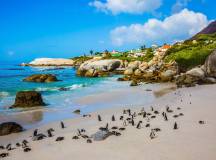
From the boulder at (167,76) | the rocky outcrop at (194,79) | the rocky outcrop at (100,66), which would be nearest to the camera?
the rocky outcrop at (194,79)

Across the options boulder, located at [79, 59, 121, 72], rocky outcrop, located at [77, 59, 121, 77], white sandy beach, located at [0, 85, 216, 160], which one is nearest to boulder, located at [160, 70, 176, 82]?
white sandy beach, located at [0, 85, 216, 160]

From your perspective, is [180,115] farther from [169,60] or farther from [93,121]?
[169,60]

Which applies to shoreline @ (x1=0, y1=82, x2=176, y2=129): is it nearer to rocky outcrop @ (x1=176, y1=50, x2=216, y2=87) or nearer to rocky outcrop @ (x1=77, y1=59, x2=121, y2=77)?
rocky outcrop @ (x1=176, y1=50, x2=216, y2=87)

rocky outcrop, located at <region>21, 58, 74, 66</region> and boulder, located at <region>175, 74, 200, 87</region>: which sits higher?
rocky outcrop, located at <region>21, 58, 74, 66</region>

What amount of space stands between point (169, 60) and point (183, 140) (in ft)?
165

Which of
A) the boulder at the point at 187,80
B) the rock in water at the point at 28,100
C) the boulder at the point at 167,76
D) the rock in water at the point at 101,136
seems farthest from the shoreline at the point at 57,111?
the boulder at the point at 167,76

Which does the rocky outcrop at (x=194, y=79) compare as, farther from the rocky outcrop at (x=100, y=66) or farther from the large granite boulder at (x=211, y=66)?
the rocky outcrop at (x=100, y=66)

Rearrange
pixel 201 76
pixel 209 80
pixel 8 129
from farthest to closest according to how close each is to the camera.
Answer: pixel 201 76, pixel 209 80, pixel 8 129

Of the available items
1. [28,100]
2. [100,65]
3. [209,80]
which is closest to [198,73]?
[209,80]

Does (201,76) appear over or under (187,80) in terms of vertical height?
over

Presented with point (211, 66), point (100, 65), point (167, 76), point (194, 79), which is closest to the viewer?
point (194, 79)

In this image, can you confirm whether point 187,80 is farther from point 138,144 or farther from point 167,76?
point 138,144

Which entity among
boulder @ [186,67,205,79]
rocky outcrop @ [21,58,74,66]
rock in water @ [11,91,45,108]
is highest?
rocky outcrop @ [21,58,74,66]

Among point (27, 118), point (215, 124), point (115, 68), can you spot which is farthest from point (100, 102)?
point (115, 68)
